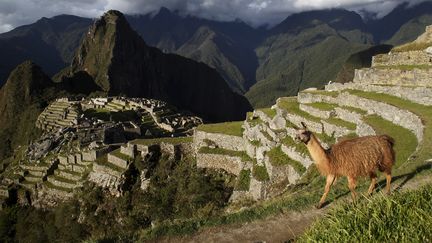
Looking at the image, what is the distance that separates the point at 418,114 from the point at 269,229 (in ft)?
34.1

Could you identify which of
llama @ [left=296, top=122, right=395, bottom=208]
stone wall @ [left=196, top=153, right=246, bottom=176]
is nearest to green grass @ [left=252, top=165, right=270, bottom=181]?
stone wall @ [left=196, top=153, right=246, bottom=176]

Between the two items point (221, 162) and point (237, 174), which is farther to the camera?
point (221, 162)

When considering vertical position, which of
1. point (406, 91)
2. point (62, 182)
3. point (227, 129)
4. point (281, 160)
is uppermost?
point (406, 91)

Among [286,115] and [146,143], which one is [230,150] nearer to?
[286,115]

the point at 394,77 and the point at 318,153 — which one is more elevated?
the point at 394,77

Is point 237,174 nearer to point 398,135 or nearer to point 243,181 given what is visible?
point 243,181

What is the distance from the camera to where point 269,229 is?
10953 millimetres

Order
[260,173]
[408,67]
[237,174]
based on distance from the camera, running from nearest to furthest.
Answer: [260,173], [408,67], [237,174]

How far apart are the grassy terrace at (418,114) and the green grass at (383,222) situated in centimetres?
658

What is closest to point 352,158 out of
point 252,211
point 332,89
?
point 252,211

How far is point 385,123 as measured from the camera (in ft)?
62.3

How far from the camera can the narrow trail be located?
408 inches

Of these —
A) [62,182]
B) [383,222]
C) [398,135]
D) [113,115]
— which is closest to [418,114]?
[398,135]

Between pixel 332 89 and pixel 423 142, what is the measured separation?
706 inches
